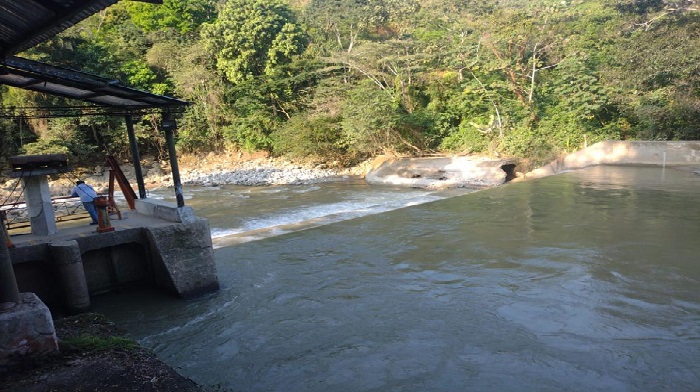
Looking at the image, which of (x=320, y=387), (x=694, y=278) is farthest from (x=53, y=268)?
(x=694, y=278)

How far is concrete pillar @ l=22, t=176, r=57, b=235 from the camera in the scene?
869 centimetres

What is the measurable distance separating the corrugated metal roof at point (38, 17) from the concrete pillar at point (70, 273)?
3.43 metres

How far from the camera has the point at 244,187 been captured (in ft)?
81.8

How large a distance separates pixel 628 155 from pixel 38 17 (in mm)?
21482

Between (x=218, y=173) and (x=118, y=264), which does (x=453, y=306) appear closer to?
(x=118, y=264)

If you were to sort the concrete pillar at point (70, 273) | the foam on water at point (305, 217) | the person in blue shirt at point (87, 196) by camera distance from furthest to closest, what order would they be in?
the foam on water at point (305, 217)
the person in blue shirt at point (87, 196)
the concrete pillar at point (70, 273)

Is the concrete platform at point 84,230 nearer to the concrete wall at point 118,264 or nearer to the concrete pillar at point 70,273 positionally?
the concrete wall at point 118,264

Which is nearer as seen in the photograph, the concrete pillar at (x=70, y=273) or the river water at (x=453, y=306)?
the river water at (x=453, y=306)

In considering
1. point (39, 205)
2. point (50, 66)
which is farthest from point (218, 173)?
point (50, 66)

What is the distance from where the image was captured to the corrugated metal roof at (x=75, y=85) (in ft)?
23.6

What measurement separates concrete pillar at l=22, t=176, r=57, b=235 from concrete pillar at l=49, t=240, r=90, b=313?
1155 millimetres

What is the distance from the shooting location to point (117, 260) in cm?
900

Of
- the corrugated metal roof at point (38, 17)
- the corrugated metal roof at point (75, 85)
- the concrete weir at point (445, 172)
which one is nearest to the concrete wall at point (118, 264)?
the corrugated metal roof at point (75, 85)

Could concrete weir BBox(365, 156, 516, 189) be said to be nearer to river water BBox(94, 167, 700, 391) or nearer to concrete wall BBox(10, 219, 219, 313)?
river water BBox(94, 167, 700, 391)
